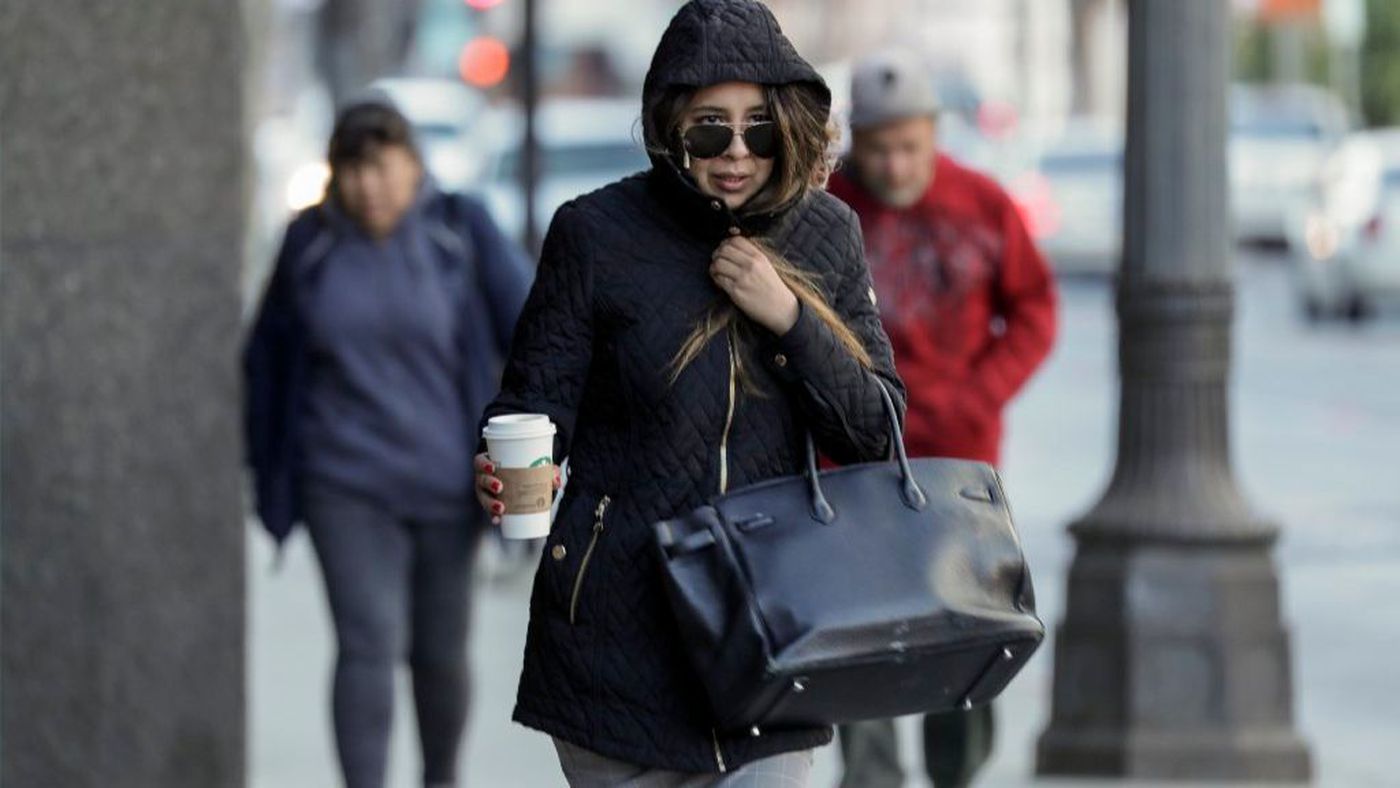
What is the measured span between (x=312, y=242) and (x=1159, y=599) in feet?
7.69

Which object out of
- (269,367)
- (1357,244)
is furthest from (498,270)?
(1357,244)

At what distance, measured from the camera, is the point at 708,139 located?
12.0 feet

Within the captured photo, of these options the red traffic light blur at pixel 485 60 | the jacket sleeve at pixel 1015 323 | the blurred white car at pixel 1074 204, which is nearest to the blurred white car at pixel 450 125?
the red traffic light blur at pixel 485 60

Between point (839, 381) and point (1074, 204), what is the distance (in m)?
29.7

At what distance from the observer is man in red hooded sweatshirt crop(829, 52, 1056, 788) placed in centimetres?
614

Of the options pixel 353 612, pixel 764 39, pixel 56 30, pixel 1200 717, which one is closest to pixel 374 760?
pixel 353 612

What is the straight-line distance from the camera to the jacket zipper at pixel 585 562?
146 inches

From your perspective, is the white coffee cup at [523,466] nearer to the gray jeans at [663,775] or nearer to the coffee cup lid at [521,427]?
the coffee cup lid at [521,427]

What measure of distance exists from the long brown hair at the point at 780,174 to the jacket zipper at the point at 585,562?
193mm

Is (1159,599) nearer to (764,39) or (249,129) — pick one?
(249,129)

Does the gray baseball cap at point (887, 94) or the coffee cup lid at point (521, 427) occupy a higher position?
the gray baseball cap at point (887, 94)

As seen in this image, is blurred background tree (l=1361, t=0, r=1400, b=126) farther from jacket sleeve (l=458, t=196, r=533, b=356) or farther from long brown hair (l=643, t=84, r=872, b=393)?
long brown hair (l=643, t=84, r=872, b=393)

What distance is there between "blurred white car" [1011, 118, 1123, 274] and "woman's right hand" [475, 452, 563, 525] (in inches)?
1132

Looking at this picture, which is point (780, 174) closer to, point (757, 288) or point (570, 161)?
point (757, 288)
